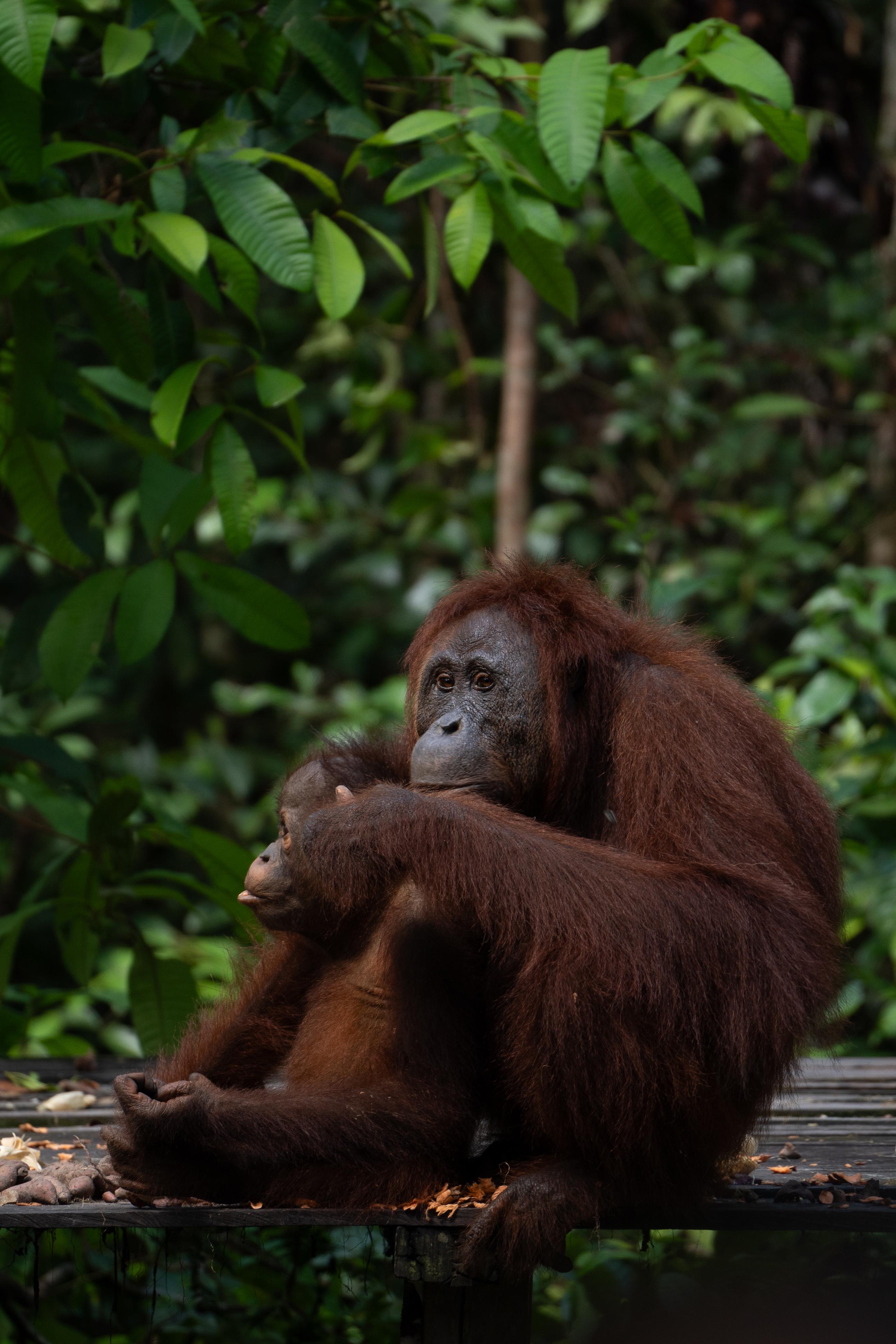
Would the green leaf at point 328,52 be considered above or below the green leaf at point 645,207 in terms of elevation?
above

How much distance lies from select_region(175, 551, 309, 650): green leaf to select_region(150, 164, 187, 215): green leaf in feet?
2.33

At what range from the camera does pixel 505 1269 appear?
6.06 feet

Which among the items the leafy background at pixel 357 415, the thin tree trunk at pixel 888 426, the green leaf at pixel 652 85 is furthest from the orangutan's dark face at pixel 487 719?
the thin tree trunk at pixel 888 426

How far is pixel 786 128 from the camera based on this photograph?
2.42 m

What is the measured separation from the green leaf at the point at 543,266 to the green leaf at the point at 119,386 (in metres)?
0.90

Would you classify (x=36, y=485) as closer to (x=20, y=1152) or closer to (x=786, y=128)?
(x=20, y=1152)

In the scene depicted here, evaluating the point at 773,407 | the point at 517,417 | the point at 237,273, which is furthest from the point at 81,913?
the point at 773,407

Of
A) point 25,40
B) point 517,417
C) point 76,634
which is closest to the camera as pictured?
point 25,40

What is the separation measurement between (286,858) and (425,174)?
1.11m

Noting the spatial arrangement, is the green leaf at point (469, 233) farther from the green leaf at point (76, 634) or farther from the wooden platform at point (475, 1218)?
the wooden platform at point (475, 1218)

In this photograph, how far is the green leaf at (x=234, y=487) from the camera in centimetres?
259

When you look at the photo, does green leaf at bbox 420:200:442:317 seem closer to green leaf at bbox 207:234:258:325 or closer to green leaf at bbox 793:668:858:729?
green leaf at bbox 207:234:258:325

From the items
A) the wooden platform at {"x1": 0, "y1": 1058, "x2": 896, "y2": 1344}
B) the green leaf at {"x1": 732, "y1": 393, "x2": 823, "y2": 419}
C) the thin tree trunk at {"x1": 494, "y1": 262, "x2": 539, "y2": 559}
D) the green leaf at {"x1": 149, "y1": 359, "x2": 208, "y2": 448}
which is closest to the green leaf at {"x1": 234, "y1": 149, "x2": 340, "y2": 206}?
the green leaf at {"x1": 149, "y1": 359, "x2": 208, "y2": 448}

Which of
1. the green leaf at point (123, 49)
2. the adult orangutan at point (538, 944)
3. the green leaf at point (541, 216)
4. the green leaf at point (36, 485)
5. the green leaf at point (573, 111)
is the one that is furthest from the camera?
the green leaf at point (36, 485)
